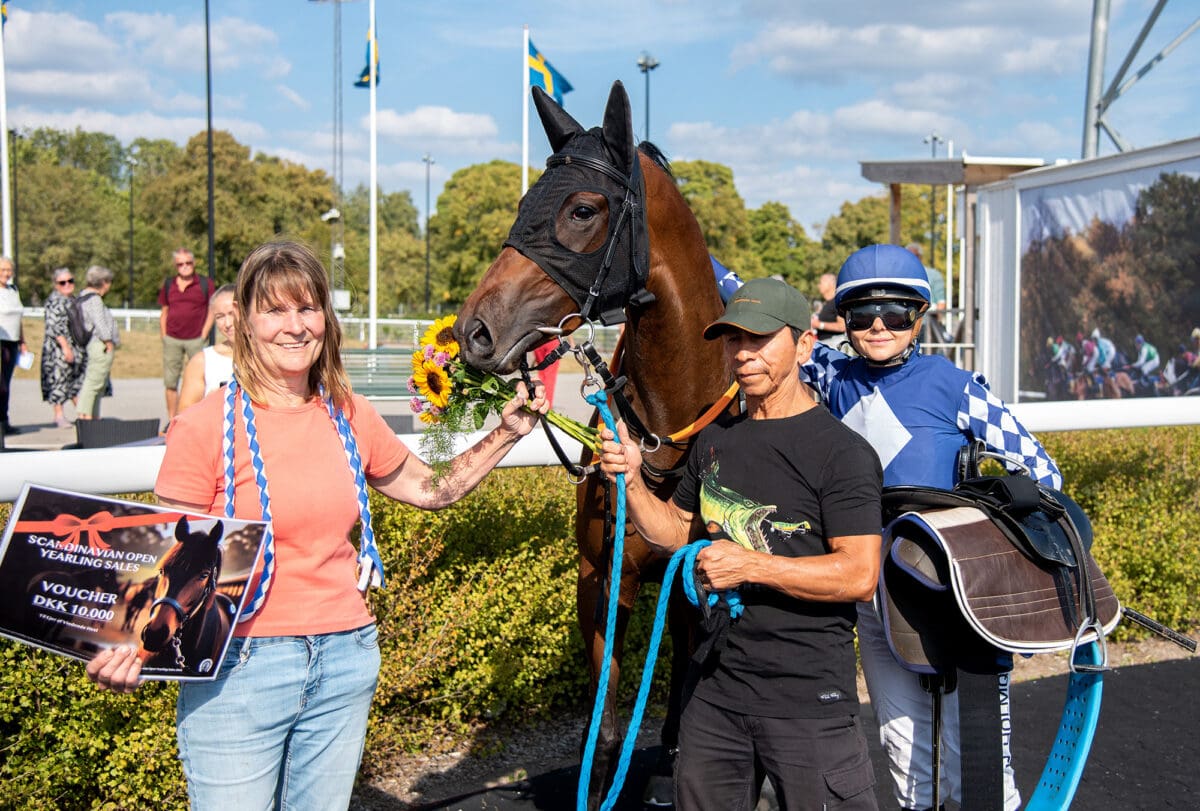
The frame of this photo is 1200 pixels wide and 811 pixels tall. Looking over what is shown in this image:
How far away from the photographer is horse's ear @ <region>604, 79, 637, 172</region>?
2898 millimetres

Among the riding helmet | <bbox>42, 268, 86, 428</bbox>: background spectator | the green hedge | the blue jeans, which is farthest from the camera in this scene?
<bbox>42, 268, 86, 428</bbox>: background spectator

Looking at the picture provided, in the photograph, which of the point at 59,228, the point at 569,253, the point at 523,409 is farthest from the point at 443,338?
the point at 59,228

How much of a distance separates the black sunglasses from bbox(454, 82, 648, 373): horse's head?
24.8 inches

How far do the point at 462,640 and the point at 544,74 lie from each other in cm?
1852

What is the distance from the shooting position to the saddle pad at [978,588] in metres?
2.46

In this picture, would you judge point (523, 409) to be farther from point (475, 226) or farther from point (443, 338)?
point (475, 226)

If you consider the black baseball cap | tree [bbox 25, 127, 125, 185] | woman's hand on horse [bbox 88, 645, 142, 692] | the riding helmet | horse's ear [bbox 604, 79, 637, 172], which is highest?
tree [bbox 25, 127, 125, 185]

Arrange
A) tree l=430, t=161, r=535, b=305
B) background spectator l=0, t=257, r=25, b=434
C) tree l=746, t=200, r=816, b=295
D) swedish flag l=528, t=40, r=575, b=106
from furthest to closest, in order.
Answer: tree l=746, t=200, r=816, b=295 < tree l=430, t=161, r=535, b=305 < swedish flag l=528, t=40, r=575, b=106 < background spectator l=0, t=257, r=25, b=434

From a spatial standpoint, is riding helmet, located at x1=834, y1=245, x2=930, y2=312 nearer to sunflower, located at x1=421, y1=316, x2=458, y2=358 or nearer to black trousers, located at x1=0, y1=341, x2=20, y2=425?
sunflower, located at x1=421, y1=316, x2=458, y2=358

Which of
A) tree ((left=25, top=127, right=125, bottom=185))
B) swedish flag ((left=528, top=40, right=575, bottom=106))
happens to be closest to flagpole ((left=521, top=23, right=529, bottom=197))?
swedish flag ((left=528, top=40, right=575, bottom=106))

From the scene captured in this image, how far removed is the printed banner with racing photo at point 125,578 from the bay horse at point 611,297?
2.89 feet

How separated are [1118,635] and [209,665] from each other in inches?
198

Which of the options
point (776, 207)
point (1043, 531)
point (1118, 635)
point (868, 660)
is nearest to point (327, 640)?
point (868, 660)

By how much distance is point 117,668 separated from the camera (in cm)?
201
